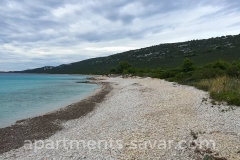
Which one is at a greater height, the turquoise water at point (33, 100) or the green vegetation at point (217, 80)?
the green vegetation at point (217, 80)

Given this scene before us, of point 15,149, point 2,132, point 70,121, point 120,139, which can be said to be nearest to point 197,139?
point 120,139

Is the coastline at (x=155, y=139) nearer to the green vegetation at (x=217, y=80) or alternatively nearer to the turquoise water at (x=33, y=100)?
the green vegetation at (x=217, y=80)

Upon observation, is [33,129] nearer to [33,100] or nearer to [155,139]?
[155,139]

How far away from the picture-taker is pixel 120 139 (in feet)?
27.6

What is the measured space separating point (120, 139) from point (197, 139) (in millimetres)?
3026

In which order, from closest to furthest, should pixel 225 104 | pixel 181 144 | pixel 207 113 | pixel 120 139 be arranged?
pixel 181 144
pixel 120 139
pixel 207 113
pixel 225 104

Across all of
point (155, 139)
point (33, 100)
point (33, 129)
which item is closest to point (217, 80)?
point (155, 139)

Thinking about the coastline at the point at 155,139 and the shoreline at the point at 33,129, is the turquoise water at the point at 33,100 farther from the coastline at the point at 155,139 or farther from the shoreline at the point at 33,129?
the coastline at the point at 155,139

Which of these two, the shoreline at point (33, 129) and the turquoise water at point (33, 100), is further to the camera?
the turquoise water at point (33, 100)

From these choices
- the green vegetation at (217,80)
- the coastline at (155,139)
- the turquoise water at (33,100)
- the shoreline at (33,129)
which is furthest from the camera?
the turquoise water at (33,100)

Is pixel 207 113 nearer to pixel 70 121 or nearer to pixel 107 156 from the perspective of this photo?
pixel 107 156

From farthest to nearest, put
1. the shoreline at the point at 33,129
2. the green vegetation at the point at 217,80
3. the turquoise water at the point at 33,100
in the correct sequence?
the turquoise water at the point at 33,100, the green vegetation at the point at 217,80, the shoreline at the point at 33,129

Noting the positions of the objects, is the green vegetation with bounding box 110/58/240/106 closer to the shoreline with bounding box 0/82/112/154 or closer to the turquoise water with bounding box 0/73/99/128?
the shoreline with bounding box 0/82/112/154

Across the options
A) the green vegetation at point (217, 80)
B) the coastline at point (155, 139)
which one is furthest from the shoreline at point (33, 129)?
the green vegetation at point (217, 80)
